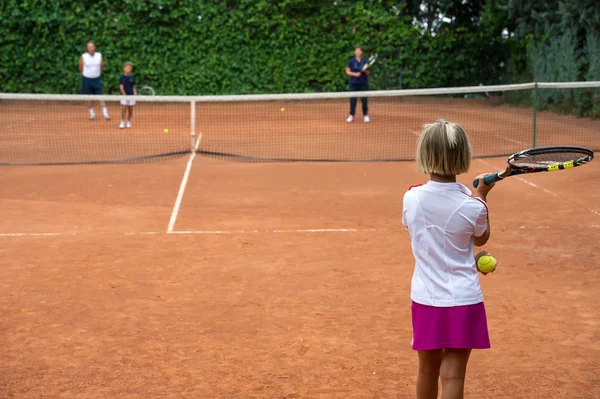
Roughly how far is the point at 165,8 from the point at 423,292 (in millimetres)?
21961

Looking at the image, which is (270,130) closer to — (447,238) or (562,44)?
(562,44)

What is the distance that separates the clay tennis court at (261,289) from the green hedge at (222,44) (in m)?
13.2

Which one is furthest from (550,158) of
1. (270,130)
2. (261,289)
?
(270,130)

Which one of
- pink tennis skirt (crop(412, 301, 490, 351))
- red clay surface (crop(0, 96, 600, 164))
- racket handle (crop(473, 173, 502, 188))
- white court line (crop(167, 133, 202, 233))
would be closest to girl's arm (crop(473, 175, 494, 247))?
racket handle (crop(473, 173, 502, 188))

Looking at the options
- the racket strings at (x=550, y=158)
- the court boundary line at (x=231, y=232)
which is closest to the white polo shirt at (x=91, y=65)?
the court boundary line at (x=231, y=232)

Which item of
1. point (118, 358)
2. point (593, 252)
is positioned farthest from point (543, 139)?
point (118, 358)

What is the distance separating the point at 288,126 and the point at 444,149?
1540cm

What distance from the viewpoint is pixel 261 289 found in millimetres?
6273

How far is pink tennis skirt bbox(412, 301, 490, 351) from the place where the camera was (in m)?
3.31

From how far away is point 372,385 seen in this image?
4.48m

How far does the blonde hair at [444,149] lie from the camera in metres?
3.26

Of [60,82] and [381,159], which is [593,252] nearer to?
[381,159]

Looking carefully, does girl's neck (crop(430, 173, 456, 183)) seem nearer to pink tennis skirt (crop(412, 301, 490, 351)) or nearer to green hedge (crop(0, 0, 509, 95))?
pink tennis skirt (crop(412, 301, 490, 351))

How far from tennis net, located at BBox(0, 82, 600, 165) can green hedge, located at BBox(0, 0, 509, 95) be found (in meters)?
0.78
